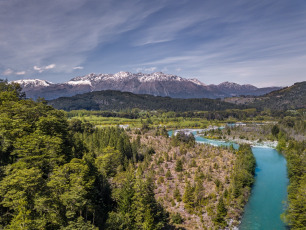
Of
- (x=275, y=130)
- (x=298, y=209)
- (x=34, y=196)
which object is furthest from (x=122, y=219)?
(x=275, y=130)

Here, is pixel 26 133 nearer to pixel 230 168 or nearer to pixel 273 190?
pixel 230 168

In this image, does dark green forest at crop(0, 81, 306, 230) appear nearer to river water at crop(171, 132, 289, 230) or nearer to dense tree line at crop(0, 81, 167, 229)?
Answer: dense tree line at crop(0, 81, 167, 229)

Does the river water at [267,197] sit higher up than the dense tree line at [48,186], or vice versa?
the dense tree line at [48,186]

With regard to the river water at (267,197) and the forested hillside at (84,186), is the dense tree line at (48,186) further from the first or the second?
the river water at (267,197)

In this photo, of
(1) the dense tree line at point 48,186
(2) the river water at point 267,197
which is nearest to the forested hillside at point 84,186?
(1) the dense tree line at point 48,186

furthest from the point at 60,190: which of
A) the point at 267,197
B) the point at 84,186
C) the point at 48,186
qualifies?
the point at 267,197

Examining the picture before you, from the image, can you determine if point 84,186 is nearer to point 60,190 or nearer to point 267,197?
point 60,190

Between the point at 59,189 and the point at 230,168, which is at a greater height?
the point at 59,189

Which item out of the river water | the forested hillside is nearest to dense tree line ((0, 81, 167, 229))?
the forested hillside
